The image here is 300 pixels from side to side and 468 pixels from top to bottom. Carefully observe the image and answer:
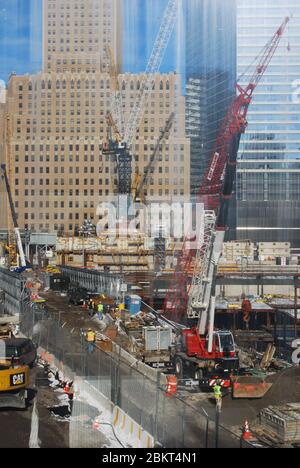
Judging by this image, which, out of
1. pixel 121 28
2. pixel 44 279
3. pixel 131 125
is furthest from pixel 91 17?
pixel 44 279

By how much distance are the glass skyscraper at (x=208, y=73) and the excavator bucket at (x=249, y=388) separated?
970 inches

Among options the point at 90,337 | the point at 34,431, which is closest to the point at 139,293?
the point at 90,337

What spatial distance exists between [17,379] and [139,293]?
11.5 metres

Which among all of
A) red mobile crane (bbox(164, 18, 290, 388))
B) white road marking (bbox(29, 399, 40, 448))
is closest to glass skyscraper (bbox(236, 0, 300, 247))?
red mobile crane (bbox(164, 18, 290, 388))

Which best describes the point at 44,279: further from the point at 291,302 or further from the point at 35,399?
the point at 35,399

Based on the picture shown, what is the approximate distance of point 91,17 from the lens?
26047mm

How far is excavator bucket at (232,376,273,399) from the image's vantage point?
271 inches

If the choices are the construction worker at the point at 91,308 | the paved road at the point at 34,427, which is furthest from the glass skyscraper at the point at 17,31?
the paved road at the point at 34,427

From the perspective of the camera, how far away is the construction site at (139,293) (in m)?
5.45

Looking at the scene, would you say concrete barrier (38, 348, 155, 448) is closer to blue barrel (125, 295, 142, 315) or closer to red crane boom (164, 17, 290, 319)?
red crane boom (164, 17, 290, 319)

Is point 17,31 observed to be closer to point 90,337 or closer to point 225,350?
point 90,337

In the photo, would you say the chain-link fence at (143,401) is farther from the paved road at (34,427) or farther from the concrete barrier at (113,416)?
the paved road at (34,427)

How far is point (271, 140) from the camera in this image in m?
36.3

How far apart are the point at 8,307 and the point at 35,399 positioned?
283 inches
